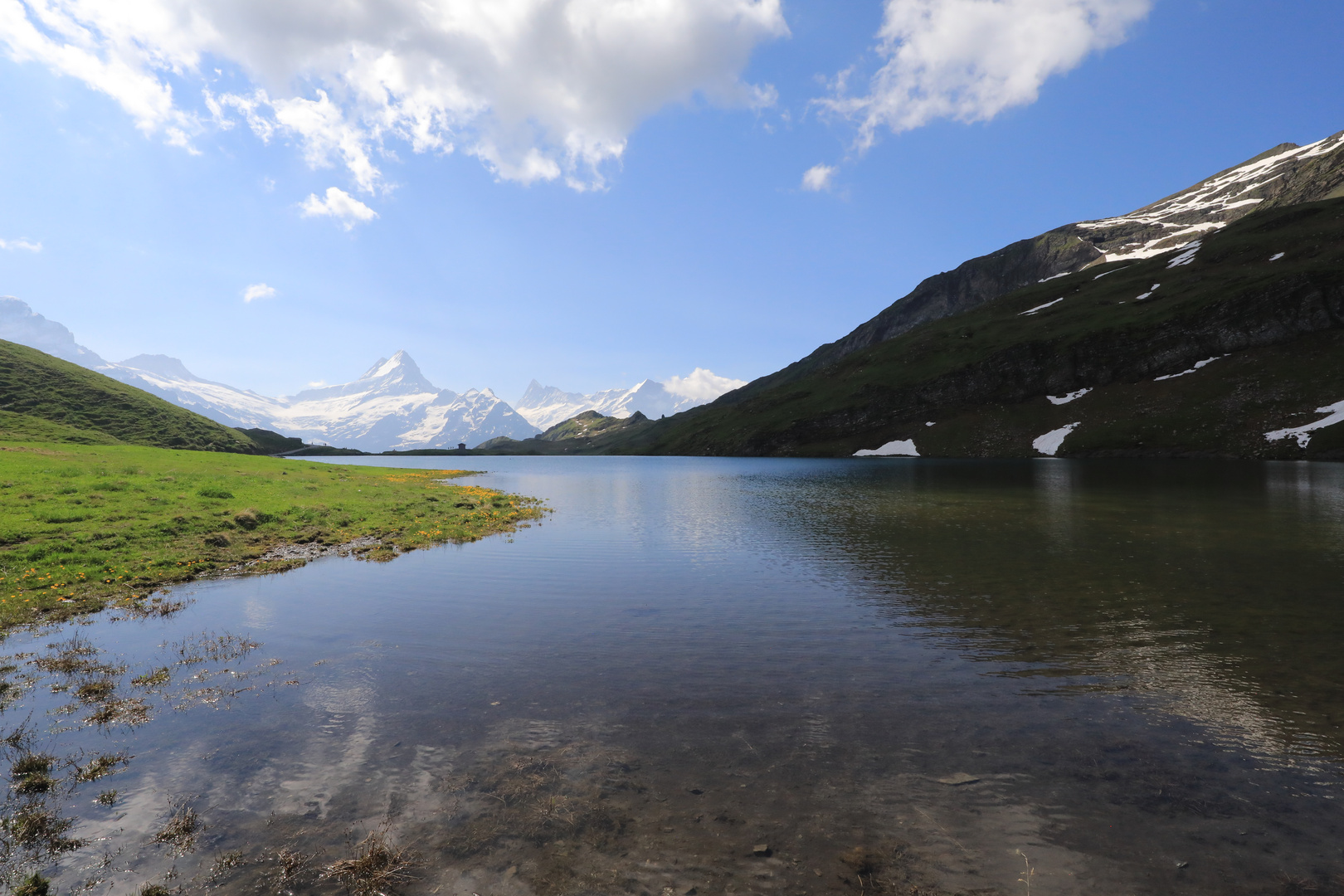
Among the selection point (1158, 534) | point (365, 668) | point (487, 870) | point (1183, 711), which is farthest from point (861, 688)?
point (1158, 534)

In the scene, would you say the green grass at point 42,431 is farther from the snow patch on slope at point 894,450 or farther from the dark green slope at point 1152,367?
the dark green slope at point 1152,367

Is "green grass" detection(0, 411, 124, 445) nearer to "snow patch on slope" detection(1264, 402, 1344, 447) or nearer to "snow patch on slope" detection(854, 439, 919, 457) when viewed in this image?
"snow patch on slope" detection(854, 439, 919, 457)

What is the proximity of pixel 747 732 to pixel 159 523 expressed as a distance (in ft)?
108

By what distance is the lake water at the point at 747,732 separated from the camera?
279 inches

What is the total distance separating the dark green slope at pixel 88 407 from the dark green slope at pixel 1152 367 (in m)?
174

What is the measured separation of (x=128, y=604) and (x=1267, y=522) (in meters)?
55.5

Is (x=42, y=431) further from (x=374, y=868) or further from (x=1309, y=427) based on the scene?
(x=1309, y=427)

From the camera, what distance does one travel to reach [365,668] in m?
14.0

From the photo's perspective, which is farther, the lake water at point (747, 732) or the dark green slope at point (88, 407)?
the dark green slope at point (88, 407)

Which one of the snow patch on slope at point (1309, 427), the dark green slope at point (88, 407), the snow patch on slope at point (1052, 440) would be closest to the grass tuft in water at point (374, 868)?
the snow patch on slope at point (1309, 427)

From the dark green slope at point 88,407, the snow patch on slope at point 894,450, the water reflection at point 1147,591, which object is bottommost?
the water reflection at point 1147,591

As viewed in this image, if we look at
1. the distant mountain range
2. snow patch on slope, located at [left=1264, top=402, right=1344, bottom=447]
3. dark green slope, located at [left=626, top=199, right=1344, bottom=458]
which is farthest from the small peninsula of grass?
dark green slope, located at [left=626, top=199, right=1344, bottom=458]

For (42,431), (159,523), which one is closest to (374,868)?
(159,523)

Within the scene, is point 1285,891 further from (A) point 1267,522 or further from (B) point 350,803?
(A) point 1267,522
